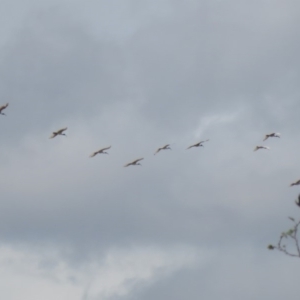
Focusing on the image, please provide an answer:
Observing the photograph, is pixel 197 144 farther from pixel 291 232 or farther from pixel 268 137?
pixel 291 232

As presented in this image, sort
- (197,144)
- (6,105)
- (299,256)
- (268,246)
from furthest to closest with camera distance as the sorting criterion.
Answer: (197,144)
(6,105)
(268,246)
(299,256)

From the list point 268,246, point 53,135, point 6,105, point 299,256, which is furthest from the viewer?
point 53,135

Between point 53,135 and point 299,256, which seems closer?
point 299,256

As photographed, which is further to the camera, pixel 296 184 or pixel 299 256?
pixel 296 184

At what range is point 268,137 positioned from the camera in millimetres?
104062

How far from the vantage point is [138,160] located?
11288 centimetres

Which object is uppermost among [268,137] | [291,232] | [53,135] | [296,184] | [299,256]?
[53,135]

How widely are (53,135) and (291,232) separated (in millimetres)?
71791

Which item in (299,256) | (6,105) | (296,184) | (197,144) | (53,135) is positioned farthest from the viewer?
(197,144)

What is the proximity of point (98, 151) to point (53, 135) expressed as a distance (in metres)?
9.78

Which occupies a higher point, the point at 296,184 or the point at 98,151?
the point at 98,151

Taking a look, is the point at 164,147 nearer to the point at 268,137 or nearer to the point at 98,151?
the point at 98,151

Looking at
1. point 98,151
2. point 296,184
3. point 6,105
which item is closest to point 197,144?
point 98,151

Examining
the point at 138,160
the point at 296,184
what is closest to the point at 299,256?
the point at 296,184
